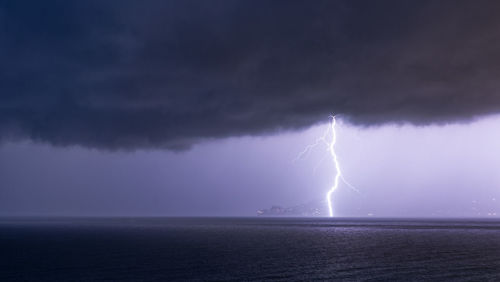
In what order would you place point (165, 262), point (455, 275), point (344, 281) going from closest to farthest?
point (344, 281) < point (455, 275) < point (165, 262)

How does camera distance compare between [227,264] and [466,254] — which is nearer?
[227,264]

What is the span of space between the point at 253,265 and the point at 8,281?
30.4 metres

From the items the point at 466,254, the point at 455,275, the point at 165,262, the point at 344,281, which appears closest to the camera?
the point at 344,281

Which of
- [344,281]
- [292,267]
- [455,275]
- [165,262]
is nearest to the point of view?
[344,281]

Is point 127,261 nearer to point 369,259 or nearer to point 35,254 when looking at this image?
point 35,254

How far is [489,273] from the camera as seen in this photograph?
50.3 metres

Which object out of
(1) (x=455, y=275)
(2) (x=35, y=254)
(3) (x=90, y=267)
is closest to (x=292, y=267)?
(1) (x=455, y=275)

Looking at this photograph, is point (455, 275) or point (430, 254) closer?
point (455, 275)

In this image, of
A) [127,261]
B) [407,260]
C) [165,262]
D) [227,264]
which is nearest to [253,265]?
[227,264]

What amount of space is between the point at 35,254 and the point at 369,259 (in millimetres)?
58793

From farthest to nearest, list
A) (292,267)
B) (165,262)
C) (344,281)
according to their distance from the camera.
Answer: (165,262), (292,267), (344,281)

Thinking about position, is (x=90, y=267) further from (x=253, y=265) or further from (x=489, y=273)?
(x=489, y=273)

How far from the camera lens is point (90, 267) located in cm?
5812

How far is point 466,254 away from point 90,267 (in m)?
60.9
